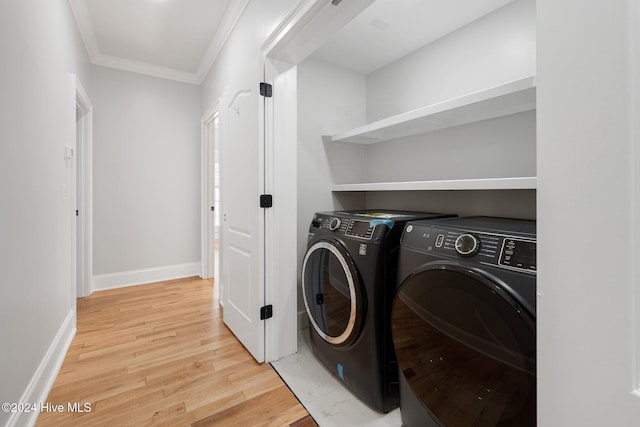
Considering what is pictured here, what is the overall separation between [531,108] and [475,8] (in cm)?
76

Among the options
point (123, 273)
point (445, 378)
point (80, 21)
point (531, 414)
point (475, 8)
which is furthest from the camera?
point (123, 273)

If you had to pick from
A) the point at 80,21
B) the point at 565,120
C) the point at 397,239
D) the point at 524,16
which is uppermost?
the point at 80,21

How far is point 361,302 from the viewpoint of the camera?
141 cm

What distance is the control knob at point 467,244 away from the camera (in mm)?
994

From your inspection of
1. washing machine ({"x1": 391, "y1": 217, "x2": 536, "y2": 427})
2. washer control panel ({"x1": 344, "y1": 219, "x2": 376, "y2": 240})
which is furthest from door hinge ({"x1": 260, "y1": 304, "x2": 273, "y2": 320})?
washing machine ({"x1": 391, "y1": 217, "x2": 536, "y2": 427})

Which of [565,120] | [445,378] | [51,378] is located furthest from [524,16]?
[51,378]

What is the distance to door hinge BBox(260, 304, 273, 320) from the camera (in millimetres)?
1811

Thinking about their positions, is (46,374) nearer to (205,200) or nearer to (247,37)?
(205,200)

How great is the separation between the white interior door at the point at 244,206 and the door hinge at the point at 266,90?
31 millimetres

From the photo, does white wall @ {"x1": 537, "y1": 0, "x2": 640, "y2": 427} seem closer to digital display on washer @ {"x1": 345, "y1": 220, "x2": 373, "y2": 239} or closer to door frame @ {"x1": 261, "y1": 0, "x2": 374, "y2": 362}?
digital display on washer @ {"x1": 345, "y1": 220, "x2": 373, "y2": 239}

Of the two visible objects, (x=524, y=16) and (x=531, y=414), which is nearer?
(x=531, y=414)

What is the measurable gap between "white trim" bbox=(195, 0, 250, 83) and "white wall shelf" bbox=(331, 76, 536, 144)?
4.02 ft

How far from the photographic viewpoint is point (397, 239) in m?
1.42

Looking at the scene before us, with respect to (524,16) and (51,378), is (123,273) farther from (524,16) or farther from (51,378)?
(524,16)
